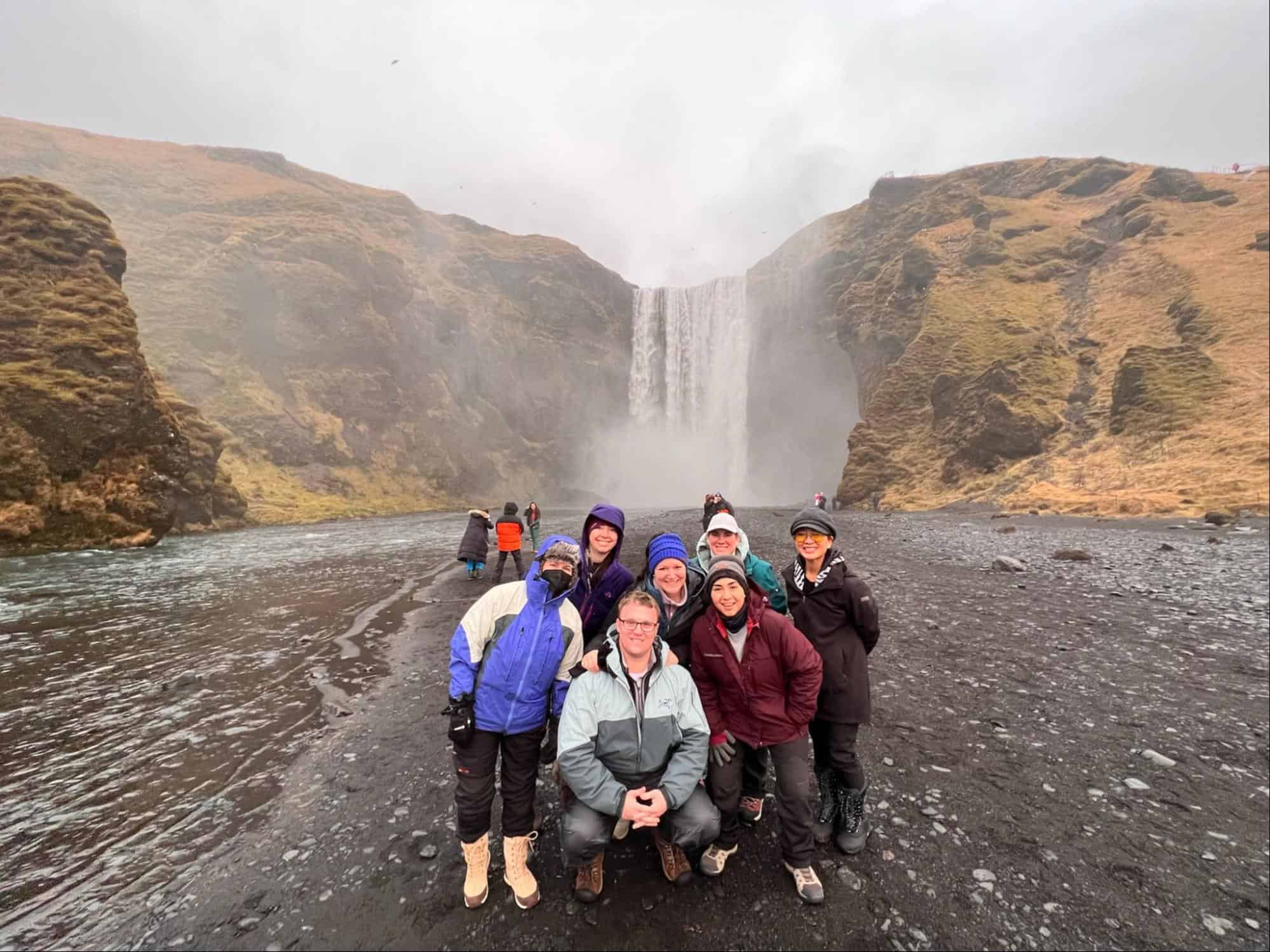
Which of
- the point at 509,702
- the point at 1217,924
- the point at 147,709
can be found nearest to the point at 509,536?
the point at 147,709

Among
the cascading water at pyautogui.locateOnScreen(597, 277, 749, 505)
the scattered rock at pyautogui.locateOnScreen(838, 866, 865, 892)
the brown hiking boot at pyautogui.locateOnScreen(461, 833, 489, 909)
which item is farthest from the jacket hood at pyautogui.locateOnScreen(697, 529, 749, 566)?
the cascading water at pyautogui.locateOnScreen(597, 277, 749, 505)

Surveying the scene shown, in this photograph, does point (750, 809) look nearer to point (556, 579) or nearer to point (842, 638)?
point (842, 638)

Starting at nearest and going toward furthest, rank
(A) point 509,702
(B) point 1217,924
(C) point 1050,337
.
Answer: (B) point 1217,924
(A) point 509,702
(C) point 1050,337

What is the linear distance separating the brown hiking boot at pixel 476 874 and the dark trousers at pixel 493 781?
5 centimetres

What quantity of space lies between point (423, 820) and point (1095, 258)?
70.7m

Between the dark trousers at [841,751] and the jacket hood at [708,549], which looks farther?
the jacket hood at [708,549]

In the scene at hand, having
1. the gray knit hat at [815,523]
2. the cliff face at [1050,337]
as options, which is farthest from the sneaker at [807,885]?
the cliff face at [1050,337]

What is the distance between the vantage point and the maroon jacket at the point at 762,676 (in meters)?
3.98

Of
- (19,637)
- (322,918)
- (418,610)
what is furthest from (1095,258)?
(19,637)

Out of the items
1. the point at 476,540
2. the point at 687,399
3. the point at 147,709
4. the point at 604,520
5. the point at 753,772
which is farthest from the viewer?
the point at 687,399

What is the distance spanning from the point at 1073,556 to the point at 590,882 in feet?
57.4

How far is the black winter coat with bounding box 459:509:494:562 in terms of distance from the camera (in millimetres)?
16406

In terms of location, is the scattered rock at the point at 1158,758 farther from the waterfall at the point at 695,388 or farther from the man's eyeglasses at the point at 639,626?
the waterfall at the point at 695,388

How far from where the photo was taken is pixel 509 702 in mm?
3936
